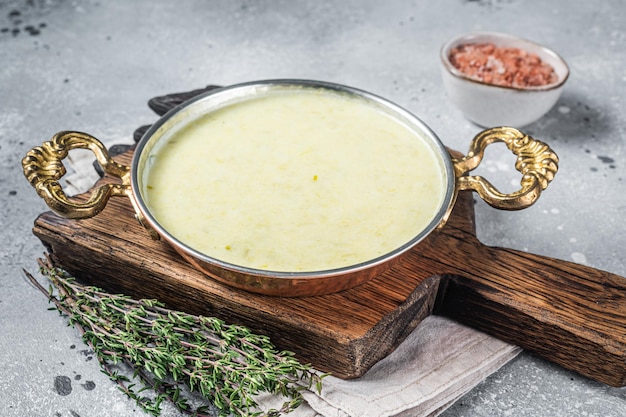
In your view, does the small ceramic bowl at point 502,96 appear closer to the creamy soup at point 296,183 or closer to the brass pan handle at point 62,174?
the creamy soup at point 296,183

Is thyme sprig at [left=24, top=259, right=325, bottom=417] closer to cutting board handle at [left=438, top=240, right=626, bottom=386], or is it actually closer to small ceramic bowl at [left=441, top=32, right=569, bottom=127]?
cutting board handle at [left=438, top=240, right=626, bottom=386]

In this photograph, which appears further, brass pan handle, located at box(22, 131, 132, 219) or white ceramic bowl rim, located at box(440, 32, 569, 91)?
white ceramic bowl rim, located at box(440, 32, 569, 91)

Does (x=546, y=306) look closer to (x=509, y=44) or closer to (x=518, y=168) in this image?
(x=518, y=168)

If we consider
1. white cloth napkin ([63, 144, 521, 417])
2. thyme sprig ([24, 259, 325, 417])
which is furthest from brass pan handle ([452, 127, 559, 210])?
thyme sprig ([24, 259, 325, 417])

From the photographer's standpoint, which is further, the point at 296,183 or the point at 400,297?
the point at 296,183

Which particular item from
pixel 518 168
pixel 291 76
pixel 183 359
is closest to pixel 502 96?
pixel 518 168

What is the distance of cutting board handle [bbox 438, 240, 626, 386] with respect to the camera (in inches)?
56.3

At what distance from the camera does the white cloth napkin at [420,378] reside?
1394 millimetres

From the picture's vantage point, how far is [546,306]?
147cm

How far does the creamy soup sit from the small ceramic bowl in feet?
1.35

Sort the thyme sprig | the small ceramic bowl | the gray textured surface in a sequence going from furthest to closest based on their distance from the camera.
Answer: the small ceramic bowl, the gray textured surface, the thyme sprig

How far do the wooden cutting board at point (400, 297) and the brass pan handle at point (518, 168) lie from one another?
14 cm

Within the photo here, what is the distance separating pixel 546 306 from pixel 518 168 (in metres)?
0.29

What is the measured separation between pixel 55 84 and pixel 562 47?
1.75m
